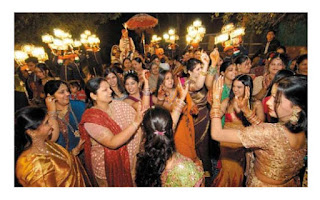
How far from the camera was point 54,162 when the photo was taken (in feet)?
5.06

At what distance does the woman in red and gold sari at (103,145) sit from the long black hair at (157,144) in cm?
57

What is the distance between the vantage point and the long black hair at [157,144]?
1.39 m

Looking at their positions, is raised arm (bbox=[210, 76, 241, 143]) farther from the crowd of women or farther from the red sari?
the red sari

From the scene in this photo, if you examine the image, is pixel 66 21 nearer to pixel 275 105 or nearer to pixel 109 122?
pixel 109 122

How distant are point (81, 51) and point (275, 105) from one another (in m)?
7.21

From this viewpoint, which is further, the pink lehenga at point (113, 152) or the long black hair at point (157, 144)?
the pink lehenga at point (113, 152)

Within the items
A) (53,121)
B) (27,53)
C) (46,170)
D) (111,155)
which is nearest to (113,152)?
(111,155)

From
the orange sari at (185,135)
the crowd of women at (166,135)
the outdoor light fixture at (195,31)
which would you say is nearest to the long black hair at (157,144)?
the crowd of women at (166,135)

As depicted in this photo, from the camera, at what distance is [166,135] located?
55.7 inches

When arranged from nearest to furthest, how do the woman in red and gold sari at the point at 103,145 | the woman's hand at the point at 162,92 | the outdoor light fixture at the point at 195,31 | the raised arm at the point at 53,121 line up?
the woman in red and gold sari at the point at 103,145 < the raised arm at the point at 53,121 < the woman's hand at the point at 162,92 < the outdoor light fixture at the point at 195,31

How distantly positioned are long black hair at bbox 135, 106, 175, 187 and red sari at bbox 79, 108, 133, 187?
666 mm

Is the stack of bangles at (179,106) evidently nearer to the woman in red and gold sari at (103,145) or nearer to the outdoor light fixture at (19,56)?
the woman in red and gold sari at (103,145)

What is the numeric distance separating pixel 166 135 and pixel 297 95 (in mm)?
1012

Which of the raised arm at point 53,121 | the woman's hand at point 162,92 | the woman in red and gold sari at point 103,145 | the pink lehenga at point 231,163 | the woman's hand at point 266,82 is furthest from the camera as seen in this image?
the woman's hand at point 266,82
